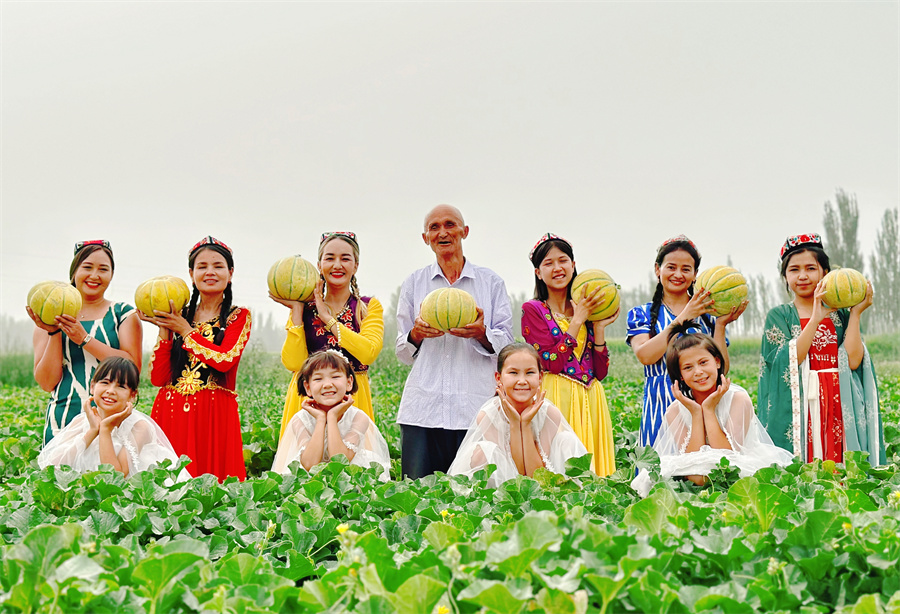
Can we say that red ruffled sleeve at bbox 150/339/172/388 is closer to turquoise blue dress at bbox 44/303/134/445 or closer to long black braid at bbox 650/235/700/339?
turquoise blue dress at bbox 44/303/134/445

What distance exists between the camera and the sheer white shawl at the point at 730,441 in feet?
12.4

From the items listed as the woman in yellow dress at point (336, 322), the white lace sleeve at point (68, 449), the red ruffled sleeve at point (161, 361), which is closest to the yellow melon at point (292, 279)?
the woman in yellow dress at point (336, 322)

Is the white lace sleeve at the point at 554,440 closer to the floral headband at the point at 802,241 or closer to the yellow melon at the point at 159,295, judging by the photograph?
the floral headband at the point at 802,241

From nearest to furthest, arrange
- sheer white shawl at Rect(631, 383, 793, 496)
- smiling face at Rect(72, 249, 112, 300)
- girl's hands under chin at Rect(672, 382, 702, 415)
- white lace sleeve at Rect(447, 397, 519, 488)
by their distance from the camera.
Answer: sheer white shawl at Rect(631, 383, 793, 496) → white lace sleeve at Rect(447, 397, 519, 488) → girl's hands under chin at Rect(672, 382, 702, 415) → smiling face at Rect(72, 249, 112, 300)

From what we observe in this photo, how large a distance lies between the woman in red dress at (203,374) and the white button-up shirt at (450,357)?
1116mm

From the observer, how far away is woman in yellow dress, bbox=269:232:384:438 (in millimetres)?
4988

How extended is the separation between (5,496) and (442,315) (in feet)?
8.26

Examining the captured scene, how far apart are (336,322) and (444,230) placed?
93 cm

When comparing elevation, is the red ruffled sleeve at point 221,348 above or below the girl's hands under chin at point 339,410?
above

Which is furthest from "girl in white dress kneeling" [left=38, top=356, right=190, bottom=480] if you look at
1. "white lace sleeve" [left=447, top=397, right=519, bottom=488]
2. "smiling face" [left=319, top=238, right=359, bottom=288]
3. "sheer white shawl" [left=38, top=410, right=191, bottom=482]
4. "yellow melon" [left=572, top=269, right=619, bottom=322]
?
"yellow melon" [left=572, top=269, right=619, bottom=322]

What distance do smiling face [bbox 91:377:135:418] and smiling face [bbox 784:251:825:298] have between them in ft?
14.0

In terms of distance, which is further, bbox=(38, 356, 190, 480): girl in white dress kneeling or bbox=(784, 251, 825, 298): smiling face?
bbox=(784, 251, 825, 298): smiling face

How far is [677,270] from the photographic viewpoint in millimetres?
5070

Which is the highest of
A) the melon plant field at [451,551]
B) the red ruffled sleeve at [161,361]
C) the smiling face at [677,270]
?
the smiling face at [677,270]
